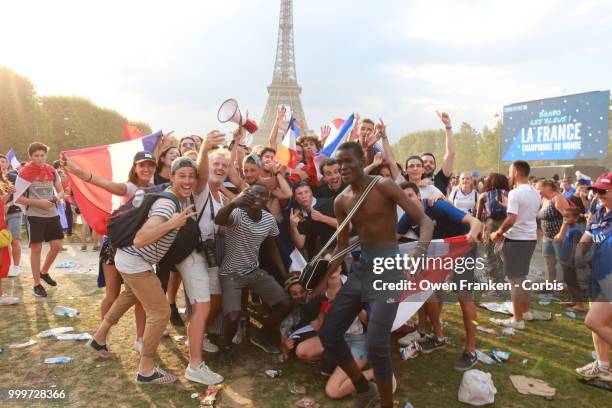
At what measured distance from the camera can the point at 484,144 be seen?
49.5 meters

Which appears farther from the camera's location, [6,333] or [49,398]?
[6,333]

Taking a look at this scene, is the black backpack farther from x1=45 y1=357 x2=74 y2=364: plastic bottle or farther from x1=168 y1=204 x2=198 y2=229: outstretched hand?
x1=45 y1=357 x2=74 y2=364: plastic bottle

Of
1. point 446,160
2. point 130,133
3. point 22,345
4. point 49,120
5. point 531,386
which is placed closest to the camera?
point 531,386

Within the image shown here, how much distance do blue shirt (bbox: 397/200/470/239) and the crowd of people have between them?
12 millimetres

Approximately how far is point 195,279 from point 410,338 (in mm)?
2726

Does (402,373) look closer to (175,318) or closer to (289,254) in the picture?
(289,254)

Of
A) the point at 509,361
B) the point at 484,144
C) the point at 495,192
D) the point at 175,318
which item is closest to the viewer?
the point at 509,361

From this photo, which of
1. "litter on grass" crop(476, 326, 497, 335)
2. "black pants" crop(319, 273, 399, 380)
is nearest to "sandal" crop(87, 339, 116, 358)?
"black pants" crop(319, 273, 399, 380)

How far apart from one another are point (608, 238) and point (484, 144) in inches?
1981

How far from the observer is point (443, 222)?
4289 millimetres

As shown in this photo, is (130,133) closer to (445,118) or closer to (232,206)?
(232,206)

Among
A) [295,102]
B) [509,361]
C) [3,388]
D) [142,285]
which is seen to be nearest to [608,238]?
[509,361]

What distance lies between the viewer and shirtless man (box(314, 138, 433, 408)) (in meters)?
3.08

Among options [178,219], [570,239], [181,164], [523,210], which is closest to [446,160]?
[523,210]
